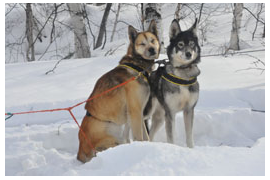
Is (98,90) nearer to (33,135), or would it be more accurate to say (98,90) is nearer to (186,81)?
(186,81)

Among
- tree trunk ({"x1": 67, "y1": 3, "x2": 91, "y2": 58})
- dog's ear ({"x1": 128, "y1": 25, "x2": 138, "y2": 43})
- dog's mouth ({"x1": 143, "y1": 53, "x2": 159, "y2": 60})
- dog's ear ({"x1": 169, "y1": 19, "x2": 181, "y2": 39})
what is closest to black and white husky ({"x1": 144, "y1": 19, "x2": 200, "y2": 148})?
dog's ear ({"x1": 169, "y1": 19, "x2": 181, "y2": 39})

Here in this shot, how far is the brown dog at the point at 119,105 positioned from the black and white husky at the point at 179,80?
0.67 feet

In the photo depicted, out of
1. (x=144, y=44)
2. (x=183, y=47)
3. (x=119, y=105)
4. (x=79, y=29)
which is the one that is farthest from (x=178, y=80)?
(x=79, y=29)

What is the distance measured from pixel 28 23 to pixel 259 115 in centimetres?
882

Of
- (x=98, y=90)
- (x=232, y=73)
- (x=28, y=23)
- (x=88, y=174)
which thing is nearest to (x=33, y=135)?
(x=98, y=90)

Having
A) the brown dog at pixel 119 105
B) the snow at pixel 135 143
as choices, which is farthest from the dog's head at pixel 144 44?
the snow at pixel 135 143

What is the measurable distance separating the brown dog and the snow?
1.19 feet

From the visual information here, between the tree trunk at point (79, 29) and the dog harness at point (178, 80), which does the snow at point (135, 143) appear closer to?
the dog harness at point (178, 80)

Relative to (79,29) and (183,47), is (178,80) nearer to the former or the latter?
(183,47)

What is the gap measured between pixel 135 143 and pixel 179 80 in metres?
1.12

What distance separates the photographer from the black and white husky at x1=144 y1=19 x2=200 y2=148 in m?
3.04

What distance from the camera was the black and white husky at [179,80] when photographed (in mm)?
3041

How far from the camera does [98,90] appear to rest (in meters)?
3.12

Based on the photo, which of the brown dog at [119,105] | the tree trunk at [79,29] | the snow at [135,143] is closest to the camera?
the snow at [135,143]
